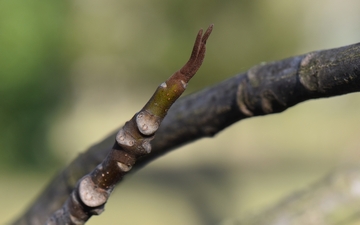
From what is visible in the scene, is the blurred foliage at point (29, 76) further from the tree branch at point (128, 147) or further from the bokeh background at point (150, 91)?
the tree branch at point (128, 147)

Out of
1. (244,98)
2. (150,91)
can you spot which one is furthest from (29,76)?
(244,98)

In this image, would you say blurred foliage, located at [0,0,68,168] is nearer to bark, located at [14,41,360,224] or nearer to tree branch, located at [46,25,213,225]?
bark, located at [14,41,360,224]

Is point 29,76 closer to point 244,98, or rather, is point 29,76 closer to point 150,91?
point 150,91

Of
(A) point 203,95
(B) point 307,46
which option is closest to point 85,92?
(B) point 307,46

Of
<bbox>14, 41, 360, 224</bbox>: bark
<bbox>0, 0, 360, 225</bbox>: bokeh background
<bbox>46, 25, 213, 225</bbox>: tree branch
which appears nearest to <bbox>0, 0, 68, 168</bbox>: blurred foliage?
<bbox>0, 0, 360, 225</bbox>: bokeh background

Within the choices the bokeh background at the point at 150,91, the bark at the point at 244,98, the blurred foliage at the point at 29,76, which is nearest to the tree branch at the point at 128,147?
the bark at the point at 244,98

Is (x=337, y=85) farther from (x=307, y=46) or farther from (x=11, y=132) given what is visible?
(x=307, y=46)
